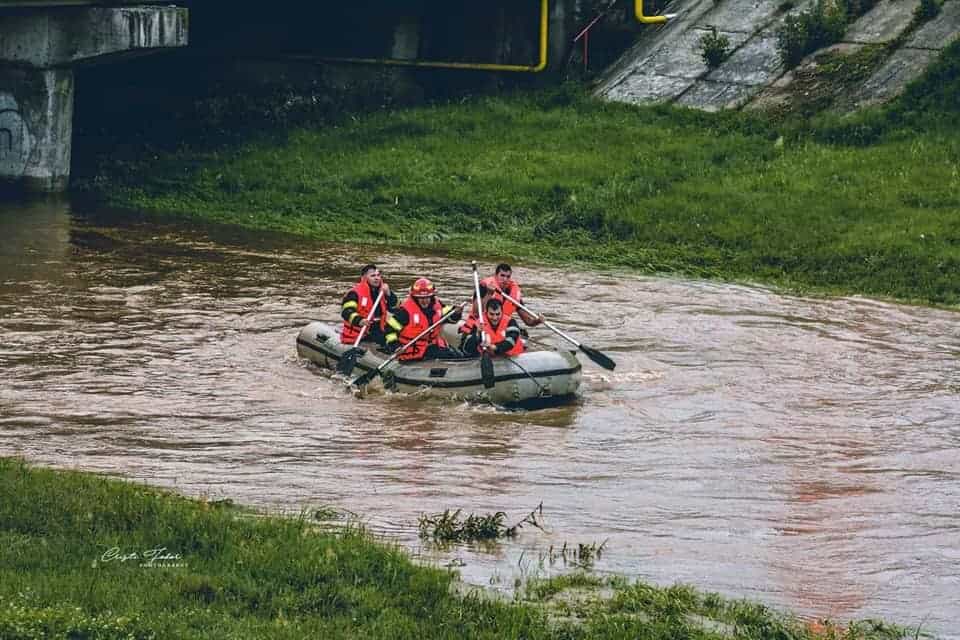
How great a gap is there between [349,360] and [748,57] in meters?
14.7

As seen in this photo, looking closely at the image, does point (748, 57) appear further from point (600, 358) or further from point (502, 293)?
point (600, 358)

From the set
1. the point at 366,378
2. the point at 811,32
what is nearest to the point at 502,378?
the point at 366,378

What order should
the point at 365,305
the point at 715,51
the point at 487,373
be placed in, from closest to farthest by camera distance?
the point at 487,373
the point at 365,305
the point at 715,51

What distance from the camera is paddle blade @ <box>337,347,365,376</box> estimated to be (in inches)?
687

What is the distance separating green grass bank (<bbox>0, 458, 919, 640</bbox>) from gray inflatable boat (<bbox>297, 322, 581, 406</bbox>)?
5535mm

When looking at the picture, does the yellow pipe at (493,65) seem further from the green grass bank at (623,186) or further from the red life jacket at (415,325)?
the red life jacket at (415,325)

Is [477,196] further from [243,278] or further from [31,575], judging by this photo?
[31,575]

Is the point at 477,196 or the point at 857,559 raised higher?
the point at 477,196

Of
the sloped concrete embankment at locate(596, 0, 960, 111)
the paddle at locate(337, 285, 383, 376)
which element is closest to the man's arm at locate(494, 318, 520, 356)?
the paddle at locate(337, 285, 383, 376)

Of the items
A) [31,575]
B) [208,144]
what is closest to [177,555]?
[31,575]

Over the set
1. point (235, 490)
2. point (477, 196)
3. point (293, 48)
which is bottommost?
point (235, 490)

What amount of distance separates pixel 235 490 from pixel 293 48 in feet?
63.4

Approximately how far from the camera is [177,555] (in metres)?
10.3

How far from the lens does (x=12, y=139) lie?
86.8 feet
